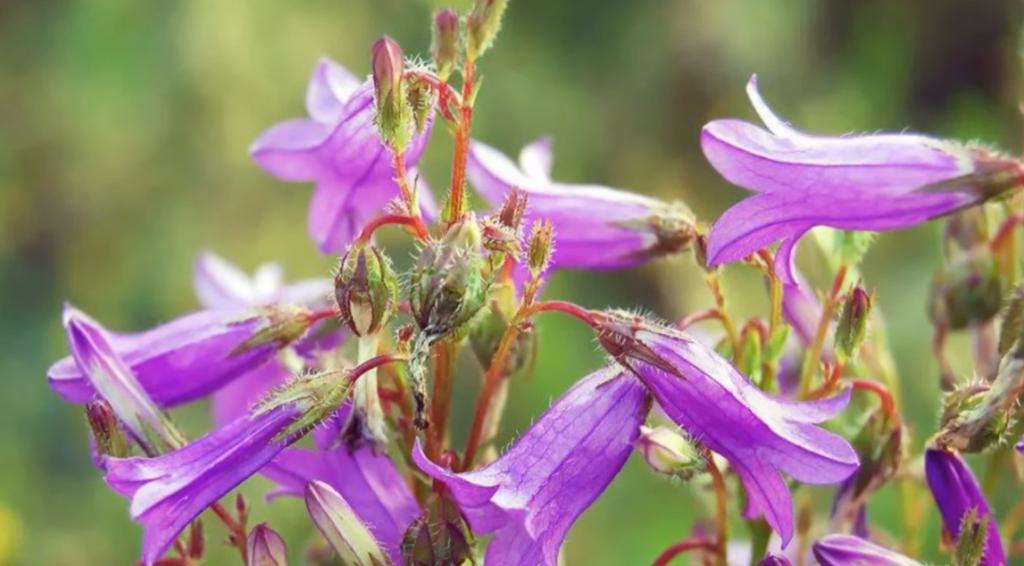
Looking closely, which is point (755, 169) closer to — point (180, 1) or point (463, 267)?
point (463, 267)

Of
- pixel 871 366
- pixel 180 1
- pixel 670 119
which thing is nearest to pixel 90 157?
pixel 180 1

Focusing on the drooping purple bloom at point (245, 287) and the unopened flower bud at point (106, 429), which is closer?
the unopened flower bud at point (106, 429)

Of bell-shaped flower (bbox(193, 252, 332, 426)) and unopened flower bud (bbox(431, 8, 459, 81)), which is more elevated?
unopened flower bud (bbox(431, 8, 459, 81))

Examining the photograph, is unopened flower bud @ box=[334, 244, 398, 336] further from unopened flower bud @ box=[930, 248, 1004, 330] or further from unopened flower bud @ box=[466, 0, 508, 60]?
unopened flower bud @ box=[930, 248, 1004, 330]

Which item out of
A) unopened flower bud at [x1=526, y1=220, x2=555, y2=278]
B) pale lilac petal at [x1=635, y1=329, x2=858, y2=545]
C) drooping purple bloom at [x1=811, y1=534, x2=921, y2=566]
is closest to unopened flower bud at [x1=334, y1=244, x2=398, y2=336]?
unopened flower bud at [x1=526, y1=220, x2=555, y2=278]

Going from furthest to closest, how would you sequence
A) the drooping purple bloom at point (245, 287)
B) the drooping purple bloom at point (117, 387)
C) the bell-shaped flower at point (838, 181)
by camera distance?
the drooping purple bloom at point (245, 287) < the drooping purple bloom at point (117, 387) < the bell-shaped flower at point (838, 181)

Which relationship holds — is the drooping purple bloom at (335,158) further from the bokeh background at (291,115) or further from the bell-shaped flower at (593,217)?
the bokeh background at (291,115)

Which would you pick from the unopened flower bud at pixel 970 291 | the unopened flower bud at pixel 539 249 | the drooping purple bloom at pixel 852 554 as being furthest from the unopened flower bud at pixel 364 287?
the unopened flower bud at pixel 970 291
